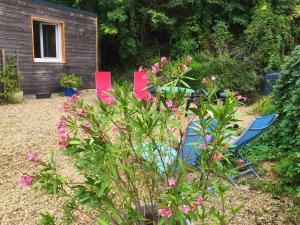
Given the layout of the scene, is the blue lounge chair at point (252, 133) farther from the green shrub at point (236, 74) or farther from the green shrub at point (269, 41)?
the green shrub at point (269, 41)

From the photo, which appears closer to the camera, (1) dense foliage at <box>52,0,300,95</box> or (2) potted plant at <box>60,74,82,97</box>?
(2) potted plant at <box>60,74,82,97</box>

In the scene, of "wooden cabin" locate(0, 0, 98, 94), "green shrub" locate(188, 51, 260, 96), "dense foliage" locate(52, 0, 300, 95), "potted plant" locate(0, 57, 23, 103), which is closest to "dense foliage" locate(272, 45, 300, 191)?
"green shrub" locate(188, 51, 260, 96)

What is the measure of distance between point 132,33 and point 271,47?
24.8 feet

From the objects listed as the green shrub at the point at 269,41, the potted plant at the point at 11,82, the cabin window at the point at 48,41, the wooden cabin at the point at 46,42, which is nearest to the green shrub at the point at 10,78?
the potted plant at the point at 11,82

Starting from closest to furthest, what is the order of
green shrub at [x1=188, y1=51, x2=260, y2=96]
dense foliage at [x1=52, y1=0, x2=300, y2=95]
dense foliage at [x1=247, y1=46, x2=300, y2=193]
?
dense foliage at [x1=247, y1=46, x2=300, y2=193] < green shrub at [x1=188, y1=51, x2=260, y2=96] < dense foliage at [x1=52, y1=0, x2=300, y2=95]

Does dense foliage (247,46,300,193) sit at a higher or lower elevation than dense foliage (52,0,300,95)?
lower

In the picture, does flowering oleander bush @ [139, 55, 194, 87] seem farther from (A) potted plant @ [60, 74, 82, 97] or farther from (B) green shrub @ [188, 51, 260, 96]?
(A) potted plant @ [60, 74, 82, 97]

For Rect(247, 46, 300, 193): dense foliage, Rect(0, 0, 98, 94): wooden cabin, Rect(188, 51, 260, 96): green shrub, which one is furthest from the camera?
Rect(188, 51, 260, 96): green shrub

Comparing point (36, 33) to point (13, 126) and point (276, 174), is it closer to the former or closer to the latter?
point (13, 126)

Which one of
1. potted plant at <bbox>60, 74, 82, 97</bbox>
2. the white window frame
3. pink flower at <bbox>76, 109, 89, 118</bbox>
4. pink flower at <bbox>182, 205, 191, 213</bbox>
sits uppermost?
the white window frame

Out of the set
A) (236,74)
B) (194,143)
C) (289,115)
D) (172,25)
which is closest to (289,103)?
(289,115)

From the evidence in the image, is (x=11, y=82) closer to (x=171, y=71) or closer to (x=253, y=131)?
(x=253, y=131)

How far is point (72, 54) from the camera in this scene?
10.5m

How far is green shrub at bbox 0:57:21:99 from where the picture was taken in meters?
8.08
